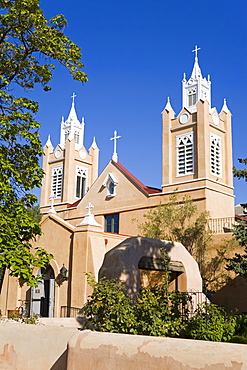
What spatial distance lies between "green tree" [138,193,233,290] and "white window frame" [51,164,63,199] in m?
11.8

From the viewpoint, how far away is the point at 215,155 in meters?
28.5

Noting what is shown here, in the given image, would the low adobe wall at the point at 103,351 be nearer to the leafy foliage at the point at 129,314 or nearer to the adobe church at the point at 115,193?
the leafy foliage at the point at 129,314

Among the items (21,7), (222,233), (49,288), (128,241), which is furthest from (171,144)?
(21,7)

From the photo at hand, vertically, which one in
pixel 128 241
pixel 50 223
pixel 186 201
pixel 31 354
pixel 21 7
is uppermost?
pixel 21 7

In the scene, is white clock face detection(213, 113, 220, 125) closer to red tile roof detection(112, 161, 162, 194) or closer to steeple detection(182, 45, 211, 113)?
steeple detection(182, 45, 211, 113)

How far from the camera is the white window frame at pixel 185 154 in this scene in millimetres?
28119

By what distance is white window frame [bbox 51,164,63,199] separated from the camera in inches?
1436

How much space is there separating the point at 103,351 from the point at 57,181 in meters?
29.9

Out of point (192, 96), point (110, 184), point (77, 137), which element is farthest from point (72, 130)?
point (192, 96)

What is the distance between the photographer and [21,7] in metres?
12.7

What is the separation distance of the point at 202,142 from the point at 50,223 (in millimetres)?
10608

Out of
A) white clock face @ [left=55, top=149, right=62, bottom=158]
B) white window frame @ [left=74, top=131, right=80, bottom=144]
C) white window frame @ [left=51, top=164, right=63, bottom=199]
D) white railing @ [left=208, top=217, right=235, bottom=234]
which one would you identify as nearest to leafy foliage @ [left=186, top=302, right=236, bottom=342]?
white railing @ [left=208, top=217, right=235, bottom=234]

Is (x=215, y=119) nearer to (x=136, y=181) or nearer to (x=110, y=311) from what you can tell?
(x=136, y=181)

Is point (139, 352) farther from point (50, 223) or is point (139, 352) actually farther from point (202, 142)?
point (202, 142)
